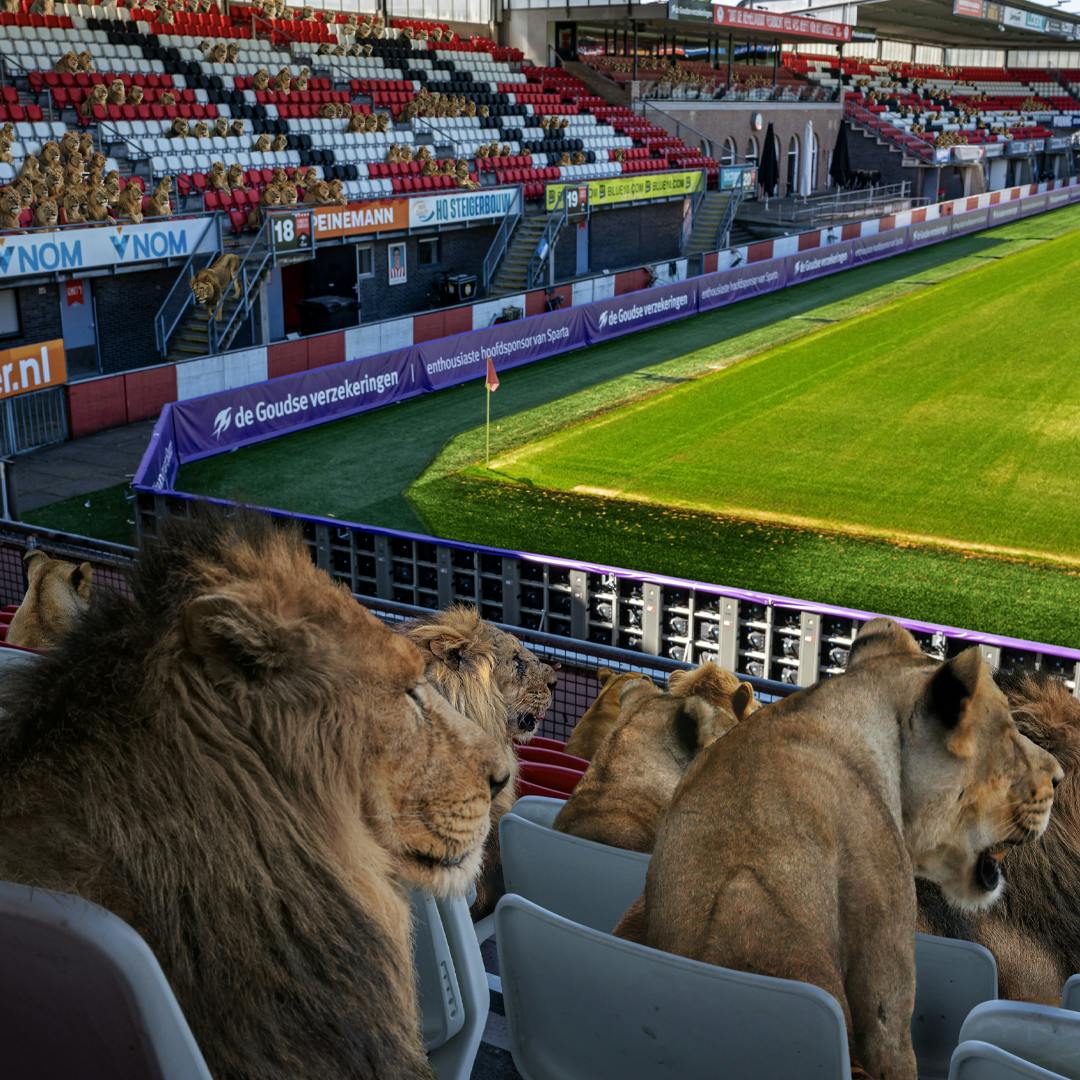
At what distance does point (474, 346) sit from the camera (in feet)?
82.0

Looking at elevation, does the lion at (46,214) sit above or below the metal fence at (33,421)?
above

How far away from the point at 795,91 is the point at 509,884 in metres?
55.6

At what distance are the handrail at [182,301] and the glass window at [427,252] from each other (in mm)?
7773

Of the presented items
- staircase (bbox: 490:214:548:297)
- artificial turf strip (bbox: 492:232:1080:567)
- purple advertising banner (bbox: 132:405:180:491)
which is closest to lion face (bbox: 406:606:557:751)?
purple advertising banner (bbox: 132:405:180:491)

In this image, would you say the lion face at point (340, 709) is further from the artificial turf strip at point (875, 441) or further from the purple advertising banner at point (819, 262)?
the purple advertising banner at point (819, 262)

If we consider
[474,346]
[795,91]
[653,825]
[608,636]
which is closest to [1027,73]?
[795,91]

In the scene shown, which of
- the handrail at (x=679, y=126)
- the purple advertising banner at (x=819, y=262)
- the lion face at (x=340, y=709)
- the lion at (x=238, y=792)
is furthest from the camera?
the handrail at (x=679, y=126)

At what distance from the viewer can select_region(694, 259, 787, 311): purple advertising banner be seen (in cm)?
3219

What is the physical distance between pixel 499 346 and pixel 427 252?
23.7 ft

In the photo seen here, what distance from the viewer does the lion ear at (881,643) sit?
333 centimetres

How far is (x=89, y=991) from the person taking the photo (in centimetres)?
169

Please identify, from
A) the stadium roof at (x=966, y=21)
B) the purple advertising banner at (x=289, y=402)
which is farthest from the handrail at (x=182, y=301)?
the stadium roof at (x=966, y=21)

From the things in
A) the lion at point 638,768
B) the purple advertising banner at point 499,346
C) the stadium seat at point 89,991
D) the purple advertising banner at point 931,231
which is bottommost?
the purple advertising banner at point 499,346

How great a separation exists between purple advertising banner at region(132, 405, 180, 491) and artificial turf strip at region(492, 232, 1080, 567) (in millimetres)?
4688
